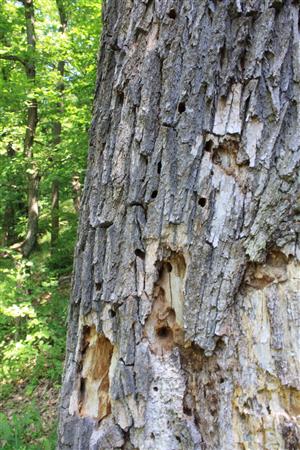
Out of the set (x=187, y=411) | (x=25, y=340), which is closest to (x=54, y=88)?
(x=25, y=340)

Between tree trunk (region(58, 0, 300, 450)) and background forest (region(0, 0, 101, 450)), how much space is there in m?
2.92

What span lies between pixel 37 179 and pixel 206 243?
375 inches

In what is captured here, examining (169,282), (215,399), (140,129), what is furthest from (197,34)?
(215,399)

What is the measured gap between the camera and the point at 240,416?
4.06 feet

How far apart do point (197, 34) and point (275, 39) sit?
0.26m

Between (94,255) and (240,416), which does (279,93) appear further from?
(240,416)

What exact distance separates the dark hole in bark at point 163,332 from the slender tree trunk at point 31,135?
7961 millimetres

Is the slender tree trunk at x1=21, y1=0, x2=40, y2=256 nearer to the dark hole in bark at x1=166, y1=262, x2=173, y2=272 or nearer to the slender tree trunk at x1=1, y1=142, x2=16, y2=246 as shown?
the slender tree trunk at x1=1, y1=142, x2=16, y2=246

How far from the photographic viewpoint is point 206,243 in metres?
→ 1.29

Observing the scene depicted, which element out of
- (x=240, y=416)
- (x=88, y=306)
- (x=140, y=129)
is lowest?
(x=240, y=416)

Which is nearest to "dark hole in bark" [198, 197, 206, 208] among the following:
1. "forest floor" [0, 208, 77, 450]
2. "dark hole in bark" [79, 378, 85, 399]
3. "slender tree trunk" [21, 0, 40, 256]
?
"dark hole in bark" [79, 378, 85, 399]

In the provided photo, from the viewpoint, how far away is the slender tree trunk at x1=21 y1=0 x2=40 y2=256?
894 cm

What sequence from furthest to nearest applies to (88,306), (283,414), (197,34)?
(88,306) → (197,34) → (283,414)

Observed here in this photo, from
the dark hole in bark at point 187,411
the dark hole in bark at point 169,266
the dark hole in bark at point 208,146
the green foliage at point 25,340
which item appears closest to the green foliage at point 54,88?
the green foliage at point 25,340
